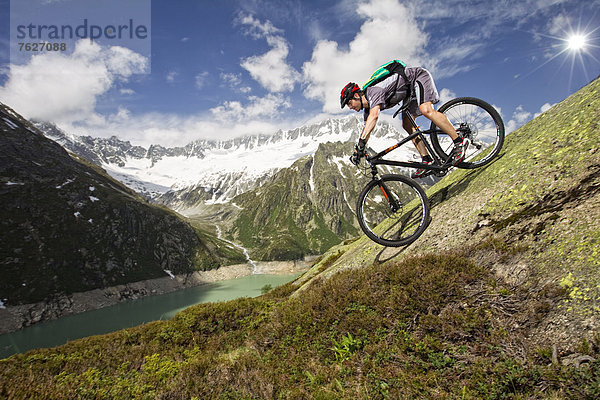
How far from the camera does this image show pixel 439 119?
8.27 meters

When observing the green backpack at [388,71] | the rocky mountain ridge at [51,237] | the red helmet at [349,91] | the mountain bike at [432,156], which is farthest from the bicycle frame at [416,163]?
the rocky mountain ridge at [51,237]

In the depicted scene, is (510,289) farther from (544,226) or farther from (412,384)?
(412,384)

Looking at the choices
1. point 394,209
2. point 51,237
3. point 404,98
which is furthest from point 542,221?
point 51,237

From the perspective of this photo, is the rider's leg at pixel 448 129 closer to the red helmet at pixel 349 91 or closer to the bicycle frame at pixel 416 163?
the bicycle frame at pixel 416 163

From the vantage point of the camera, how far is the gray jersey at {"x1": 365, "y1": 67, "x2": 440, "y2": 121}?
8438 mm

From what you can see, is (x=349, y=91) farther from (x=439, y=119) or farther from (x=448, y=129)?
(x=448, y=129)

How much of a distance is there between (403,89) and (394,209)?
13.5ft

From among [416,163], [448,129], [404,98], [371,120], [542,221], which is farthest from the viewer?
[404,98]

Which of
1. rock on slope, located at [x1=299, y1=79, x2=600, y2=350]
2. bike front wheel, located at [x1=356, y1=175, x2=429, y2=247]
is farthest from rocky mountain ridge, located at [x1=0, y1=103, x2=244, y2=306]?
rock on slope, located at [x1=299, y1=79, x2=600, y2=350]

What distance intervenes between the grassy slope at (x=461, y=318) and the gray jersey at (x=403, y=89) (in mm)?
3146

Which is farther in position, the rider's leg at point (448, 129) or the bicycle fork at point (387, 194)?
the bicycle fork at point (387, 194)

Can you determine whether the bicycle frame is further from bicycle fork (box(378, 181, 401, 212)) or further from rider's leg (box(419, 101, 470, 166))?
bicycle fork (box(378, 181, 401, 212))

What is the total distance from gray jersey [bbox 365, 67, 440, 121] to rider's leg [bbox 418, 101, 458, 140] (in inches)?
9.6

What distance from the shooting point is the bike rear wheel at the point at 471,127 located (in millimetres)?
8867
